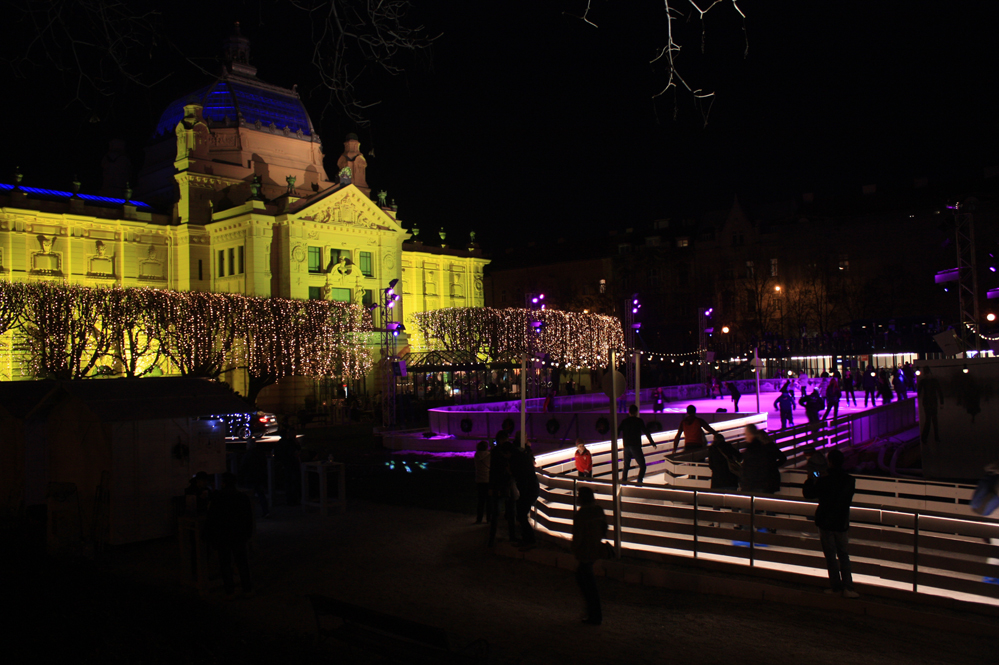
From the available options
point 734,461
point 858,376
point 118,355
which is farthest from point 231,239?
point 734,461

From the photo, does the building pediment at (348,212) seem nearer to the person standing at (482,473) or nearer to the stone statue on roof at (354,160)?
the stone statue on roof at (354,160)

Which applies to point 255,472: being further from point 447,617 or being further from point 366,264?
point 366,264

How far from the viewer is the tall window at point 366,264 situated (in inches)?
2291

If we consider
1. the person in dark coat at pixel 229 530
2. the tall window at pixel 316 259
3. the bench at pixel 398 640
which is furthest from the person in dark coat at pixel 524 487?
the tall window at pixel 316 259

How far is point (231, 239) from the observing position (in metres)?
54.3

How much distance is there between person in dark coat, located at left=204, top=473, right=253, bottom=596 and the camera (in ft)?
30.6

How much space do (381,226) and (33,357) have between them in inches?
1099

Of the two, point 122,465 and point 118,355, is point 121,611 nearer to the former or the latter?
point 122,465

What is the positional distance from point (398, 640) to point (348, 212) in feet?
175

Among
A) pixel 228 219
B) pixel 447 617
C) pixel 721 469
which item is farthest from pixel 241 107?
pixel 447 617

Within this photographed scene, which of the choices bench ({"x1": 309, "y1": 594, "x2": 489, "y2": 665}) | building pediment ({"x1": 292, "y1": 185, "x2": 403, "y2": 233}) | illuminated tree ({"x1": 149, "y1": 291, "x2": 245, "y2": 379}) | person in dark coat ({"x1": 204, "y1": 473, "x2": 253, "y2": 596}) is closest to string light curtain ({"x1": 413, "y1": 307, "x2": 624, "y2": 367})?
building pediment ({"x1": 292, "y1": 185, "x2": 403, "y2": 233})

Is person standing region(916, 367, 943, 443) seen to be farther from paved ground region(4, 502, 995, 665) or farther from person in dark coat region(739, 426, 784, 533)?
paved ground region(4, 502, 995, 665)

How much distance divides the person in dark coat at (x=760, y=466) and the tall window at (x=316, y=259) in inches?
1878

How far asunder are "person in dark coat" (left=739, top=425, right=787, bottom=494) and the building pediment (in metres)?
47.1
